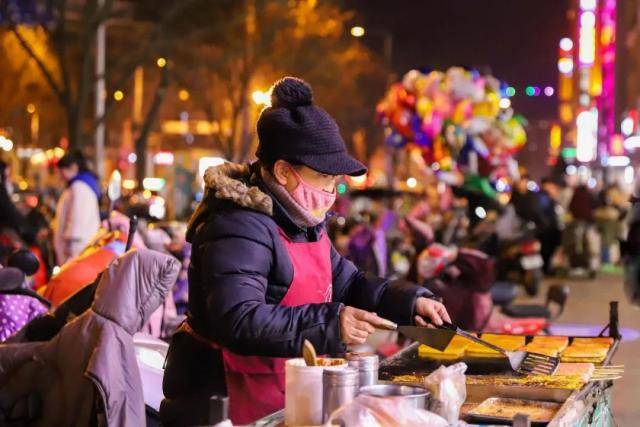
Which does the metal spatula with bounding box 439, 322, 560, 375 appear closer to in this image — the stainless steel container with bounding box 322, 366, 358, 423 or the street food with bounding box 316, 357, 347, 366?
the street food with bounding box 316, 357, 347, 366

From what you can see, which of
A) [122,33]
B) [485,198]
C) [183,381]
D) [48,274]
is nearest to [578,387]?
[183,381]

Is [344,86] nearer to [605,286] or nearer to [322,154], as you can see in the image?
[605,286]

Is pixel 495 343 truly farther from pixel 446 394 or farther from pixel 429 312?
pixel 446 394

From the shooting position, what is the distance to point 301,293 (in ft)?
14.3

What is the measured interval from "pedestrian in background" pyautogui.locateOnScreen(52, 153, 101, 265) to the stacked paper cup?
8294 millimetres

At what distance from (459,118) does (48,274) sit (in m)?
10.8

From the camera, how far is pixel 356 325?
153 inches

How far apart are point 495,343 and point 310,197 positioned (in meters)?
1.74

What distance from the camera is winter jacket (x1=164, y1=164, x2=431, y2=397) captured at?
3979mm

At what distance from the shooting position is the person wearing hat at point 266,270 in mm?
4023

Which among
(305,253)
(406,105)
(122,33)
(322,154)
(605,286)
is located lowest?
(605,286)

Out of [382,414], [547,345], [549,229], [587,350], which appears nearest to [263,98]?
[547,345]

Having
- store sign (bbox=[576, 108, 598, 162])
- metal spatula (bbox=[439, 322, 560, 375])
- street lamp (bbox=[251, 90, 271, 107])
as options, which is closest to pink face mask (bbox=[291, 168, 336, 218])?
street lamp (bbox=[251, 90, 271, 107])

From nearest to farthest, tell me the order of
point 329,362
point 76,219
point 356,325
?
point 329,362, point 356,325, point 76,219
